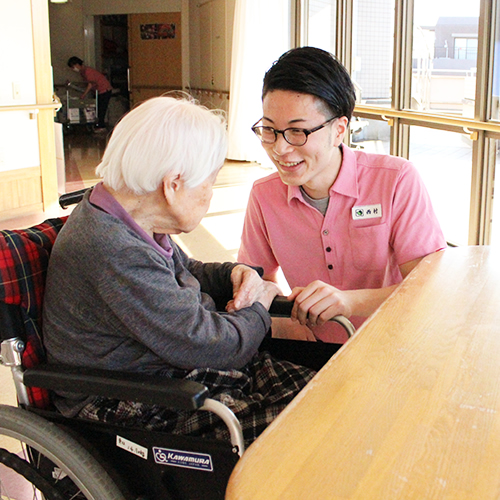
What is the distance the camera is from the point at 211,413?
1.21 m

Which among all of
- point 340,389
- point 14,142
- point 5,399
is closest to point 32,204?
point 14,142

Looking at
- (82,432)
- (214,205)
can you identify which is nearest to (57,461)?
(82,432)

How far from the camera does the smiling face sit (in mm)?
1594

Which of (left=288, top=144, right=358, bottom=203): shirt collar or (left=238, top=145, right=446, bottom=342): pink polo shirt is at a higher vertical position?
(left=288, top=144, right=358, bottom=203): shirt collar

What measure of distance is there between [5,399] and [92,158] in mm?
6815

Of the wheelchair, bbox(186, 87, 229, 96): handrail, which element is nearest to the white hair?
the wheelchair

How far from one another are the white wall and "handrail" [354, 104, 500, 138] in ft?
9.52

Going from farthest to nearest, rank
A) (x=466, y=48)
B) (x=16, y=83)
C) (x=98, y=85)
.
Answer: (x=98, y=85), (x=16, y=83), (x=466, y=48)

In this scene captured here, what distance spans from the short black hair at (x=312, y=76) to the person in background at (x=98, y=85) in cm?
1056

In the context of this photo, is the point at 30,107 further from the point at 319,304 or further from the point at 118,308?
the point at 118,308

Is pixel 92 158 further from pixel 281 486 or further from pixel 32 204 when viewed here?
pixel 281 486

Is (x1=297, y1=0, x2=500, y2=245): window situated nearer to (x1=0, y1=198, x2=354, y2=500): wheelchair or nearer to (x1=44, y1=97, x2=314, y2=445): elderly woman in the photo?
(x1=44, y1=97, x2=314, y2=445): elderly woman

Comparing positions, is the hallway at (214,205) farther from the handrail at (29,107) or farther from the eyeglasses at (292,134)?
the eyeglasses at (292,134)

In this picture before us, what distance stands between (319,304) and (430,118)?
3505 mm
